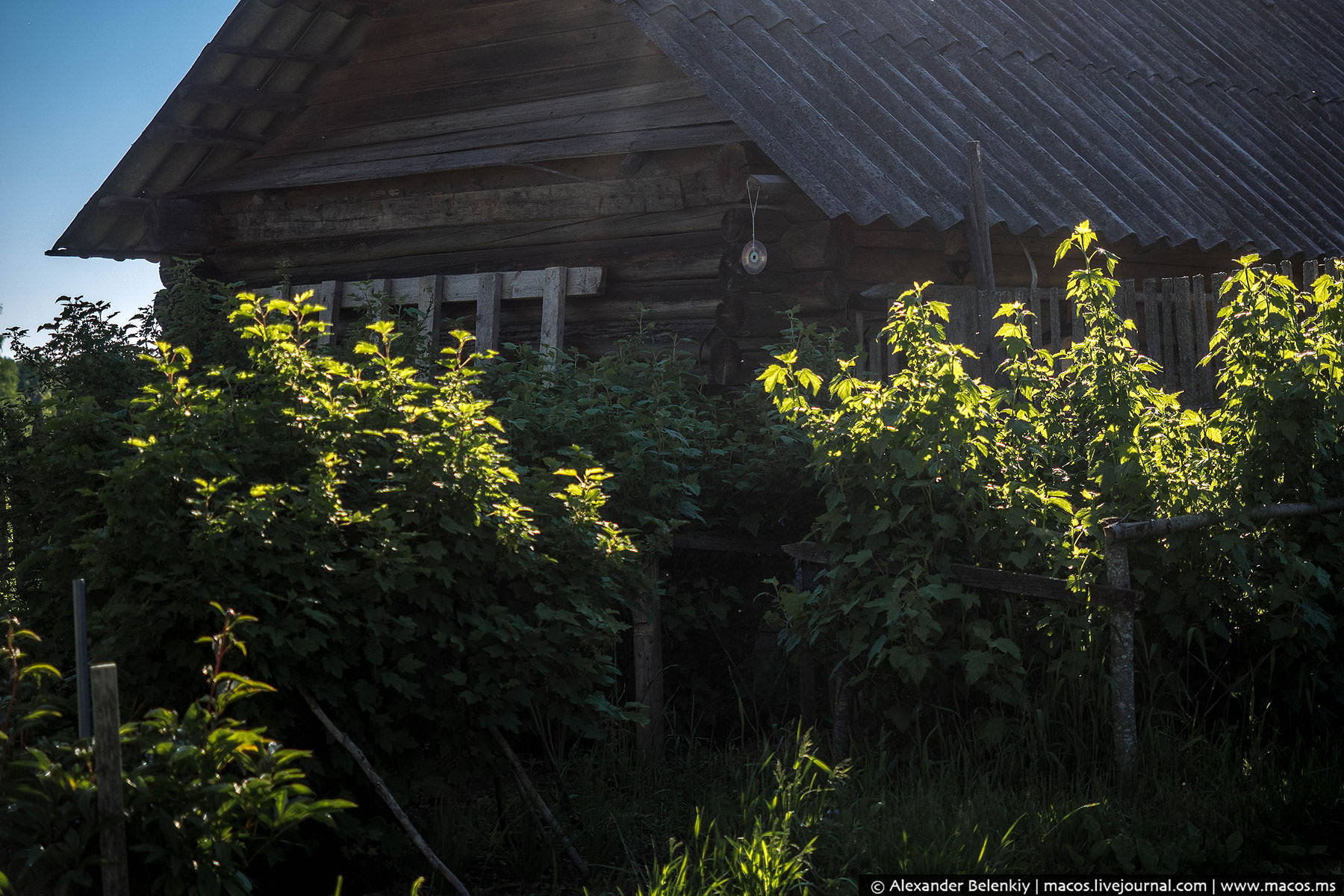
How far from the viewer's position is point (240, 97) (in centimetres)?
916

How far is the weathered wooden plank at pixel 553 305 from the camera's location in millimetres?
8062

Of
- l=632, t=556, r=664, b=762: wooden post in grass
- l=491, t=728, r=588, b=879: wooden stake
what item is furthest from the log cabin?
l=491, t=728, r=588, b=879: wooden stake

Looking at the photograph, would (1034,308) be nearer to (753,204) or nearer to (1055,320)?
(1055,320)

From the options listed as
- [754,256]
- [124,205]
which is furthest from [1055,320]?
[124,205]

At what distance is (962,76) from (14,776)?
861 cm

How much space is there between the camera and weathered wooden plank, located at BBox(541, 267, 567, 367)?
8062mm

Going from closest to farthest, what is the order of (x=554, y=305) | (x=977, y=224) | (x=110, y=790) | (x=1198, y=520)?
1. (x=110, y=790)
2. (x=1198, y=520)
3. (x=977, y=224)
4. (x=554, y=305)

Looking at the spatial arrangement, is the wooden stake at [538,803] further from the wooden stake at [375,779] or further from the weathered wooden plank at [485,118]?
the weathered wooden plank at [485,118]

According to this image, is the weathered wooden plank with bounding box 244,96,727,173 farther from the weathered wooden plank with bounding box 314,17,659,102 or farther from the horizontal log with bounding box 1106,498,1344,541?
the horizontal log with bounding box 1106,498,1344,541

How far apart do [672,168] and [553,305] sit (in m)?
1.26

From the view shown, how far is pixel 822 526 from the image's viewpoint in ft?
15.4

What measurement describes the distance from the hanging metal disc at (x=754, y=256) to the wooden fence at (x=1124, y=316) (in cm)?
72

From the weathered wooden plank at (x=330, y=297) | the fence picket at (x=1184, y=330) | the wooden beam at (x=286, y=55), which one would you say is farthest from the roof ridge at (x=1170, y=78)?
the weathered wooden plank at (x=330, y=297)

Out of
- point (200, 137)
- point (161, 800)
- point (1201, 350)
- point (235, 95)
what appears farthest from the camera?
point (200, 137)
